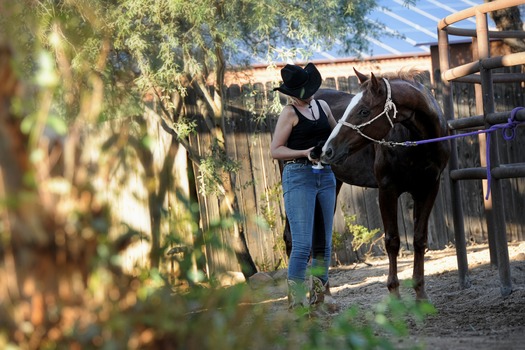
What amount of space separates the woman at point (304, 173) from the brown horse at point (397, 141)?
0.21 metres

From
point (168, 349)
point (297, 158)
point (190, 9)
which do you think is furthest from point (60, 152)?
point (190, 9)

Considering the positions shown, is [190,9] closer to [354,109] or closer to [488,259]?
[354,109]

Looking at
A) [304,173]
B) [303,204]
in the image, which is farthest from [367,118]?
[303,204]

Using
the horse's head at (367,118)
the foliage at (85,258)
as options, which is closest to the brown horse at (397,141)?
the horse's head at (367,118)

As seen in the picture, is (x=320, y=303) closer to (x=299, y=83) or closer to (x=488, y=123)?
(x=299, y=83)

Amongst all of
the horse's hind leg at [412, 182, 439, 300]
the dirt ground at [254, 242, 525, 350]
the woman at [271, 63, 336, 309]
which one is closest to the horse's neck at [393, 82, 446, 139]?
the horse's hind leg at [412, 182, 439, 300]

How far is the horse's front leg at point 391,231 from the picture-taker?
23.4 feet

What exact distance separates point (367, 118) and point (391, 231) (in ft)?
4.06

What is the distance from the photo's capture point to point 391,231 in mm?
7305

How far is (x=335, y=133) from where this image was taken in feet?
20.7

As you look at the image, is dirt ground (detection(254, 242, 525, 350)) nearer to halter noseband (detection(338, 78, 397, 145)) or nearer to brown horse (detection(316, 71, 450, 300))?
brown horse (detection(316, 71, 450, 300))

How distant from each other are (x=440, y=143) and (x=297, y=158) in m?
1.56

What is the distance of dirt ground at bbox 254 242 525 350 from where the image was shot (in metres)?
5.15

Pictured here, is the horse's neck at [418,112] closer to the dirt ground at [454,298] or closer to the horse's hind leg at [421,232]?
the horse's hind leg at [421,232]
